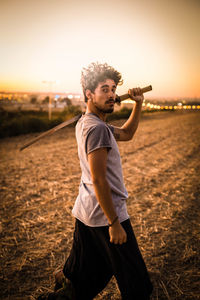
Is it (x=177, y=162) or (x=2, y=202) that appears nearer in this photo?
(x=2, y=202)

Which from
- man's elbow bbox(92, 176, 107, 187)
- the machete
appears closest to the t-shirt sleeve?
man's elbow bbox(92, 176, 107, 187)

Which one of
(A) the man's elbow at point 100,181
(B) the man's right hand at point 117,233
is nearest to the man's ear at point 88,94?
(A) the man's elbow at point 100,181

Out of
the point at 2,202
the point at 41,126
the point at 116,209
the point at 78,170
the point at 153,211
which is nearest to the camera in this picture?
the point at 116,209

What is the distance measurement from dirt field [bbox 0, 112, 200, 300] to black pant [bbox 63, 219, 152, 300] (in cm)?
72

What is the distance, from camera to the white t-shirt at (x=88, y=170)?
1327mm

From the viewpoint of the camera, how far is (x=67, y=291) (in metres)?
1.81

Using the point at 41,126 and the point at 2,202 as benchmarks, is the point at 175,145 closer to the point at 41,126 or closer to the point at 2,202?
the point at 2,202

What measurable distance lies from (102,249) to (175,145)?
363 inches

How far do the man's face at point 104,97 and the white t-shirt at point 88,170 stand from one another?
0.11 metres

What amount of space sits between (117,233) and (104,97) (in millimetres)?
884

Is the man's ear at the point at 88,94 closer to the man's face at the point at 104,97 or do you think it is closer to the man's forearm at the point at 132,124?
the man's face at the point at 104,97

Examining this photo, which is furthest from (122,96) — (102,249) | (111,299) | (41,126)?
(41,126)

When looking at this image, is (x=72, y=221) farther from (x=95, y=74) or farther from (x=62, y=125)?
(x=95, y=74)

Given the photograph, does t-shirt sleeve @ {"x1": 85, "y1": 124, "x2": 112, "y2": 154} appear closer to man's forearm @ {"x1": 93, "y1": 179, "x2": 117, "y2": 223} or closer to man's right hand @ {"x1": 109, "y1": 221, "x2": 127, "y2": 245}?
man's forearm @ {"x1": 93, "y1": 179, "x2": 117, "y2": 223}
